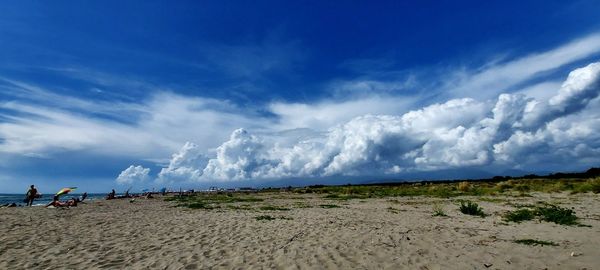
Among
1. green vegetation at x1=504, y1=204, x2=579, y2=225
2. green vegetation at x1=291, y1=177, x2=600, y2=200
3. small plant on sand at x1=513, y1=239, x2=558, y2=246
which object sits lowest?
small plant on sand at x1=513, y1=239, x2=558, y2=246

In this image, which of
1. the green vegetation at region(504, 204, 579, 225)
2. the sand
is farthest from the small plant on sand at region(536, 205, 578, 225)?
the sand

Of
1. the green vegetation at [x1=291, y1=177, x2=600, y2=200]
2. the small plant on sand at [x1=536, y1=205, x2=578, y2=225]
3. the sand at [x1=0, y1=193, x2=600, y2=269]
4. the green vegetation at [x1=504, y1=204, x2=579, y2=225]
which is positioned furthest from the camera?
the green vegetation at [x1=291, y1=177, x2=600, y2=200]

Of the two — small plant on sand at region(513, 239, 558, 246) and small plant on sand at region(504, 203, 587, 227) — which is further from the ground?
small plant on sand at region(504, 203, 587, 227)

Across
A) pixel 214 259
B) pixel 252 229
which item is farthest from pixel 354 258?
pixel 252 229

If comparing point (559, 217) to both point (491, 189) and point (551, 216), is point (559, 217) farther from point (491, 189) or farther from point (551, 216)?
point (491, 189)

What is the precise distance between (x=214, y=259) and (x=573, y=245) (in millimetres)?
11341

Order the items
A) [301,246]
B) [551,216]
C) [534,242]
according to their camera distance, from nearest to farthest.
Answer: [534,242] < [301,246] < [551,216]

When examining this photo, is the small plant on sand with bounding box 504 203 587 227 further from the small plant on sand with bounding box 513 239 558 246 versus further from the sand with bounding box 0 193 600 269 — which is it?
the small plant on sand with bounding box 513 239 558 246

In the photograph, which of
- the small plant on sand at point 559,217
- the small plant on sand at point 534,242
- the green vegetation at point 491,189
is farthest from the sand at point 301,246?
the green vegetation at point 491,189

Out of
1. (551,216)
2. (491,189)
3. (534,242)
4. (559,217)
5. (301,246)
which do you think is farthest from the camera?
(491,189)

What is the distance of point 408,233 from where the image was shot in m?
15.3

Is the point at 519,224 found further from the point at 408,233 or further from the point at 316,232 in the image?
the point at 316,232

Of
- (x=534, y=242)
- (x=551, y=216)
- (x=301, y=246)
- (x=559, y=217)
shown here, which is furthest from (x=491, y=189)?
(x=301, y=246)

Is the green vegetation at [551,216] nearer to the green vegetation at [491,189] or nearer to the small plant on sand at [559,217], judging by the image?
the small plant on sand at [559,217]
